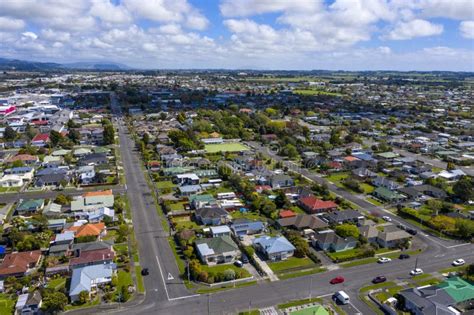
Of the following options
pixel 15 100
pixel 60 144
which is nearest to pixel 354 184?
pixel 60 144

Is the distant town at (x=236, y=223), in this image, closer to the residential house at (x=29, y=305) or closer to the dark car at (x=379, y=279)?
the residential house at (x=29, y=305)

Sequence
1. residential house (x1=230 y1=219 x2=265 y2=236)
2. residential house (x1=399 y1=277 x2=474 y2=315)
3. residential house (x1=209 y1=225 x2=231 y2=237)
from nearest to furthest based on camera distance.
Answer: residential house (x1=399 y1=277 x2=474 y2=315) → residential house (x1=209 y1=225 x2=231 y2=237) → residential house (x1=230 y1=219 x2=265 y2=236)

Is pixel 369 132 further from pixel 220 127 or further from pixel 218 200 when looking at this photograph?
pixel 218 200

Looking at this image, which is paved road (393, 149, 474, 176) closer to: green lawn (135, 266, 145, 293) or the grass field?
the grass field

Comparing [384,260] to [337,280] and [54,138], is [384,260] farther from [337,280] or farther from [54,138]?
[54,138]

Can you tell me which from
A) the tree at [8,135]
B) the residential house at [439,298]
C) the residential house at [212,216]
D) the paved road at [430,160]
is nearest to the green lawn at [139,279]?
the residential house at [212,216]

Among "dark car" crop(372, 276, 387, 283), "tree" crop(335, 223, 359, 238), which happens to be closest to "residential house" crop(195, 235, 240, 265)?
"tree" crop(335, 223, 359, 238)

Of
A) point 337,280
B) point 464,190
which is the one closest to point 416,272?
point 337,280
